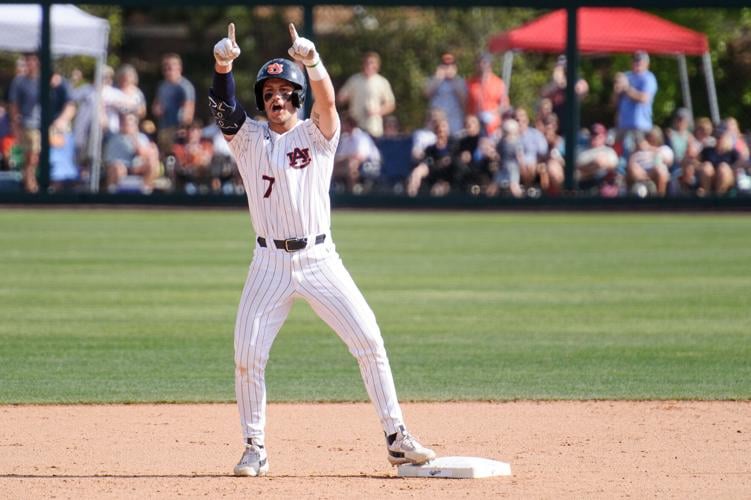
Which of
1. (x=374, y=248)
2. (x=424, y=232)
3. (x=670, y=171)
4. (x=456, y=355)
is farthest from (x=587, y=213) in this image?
(x=456, y=355)

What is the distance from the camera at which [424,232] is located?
16.3 m

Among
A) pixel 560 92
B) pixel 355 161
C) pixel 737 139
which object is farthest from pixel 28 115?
pixel 737 139

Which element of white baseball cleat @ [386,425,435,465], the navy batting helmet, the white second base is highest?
the navy batting helmet

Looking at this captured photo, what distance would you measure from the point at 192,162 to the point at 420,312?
29.0 ft

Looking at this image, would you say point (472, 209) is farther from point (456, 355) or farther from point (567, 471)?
point (567, 471)

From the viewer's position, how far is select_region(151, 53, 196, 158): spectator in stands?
18.8 meters

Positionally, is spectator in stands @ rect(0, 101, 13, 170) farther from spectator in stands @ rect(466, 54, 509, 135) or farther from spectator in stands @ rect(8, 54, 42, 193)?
spectator in stands @ rect(466, 54, 509, 135)

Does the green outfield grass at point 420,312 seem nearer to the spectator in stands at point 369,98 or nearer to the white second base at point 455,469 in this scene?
the white second base at point 455,469

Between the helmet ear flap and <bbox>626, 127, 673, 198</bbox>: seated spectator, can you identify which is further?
<bbox>626, 127, 673, 198</bbox>: seated spectator

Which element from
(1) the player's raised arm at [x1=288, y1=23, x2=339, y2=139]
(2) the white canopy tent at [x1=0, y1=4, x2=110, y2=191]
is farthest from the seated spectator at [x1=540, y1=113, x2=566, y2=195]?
(1) the player's raised arm at [x1=288, y1=23, x2=339, y2=139]

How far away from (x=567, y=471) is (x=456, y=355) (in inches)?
128

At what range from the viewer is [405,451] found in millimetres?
5406

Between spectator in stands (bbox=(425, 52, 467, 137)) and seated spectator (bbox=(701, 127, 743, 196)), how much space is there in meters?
3.31

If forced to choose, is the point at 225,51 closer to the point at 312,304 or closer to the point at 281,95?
the point at 281,95
